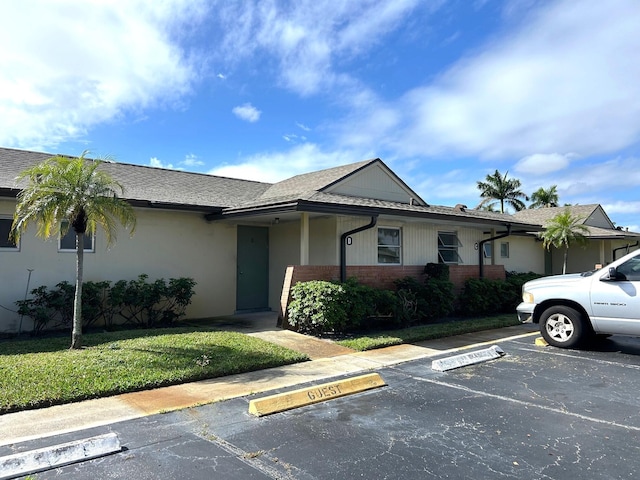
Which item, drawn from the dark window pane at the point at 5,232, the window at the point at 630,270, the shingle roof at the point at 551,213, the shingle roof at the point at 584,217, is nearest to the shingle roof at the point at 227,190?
the dark window pane at the point at 5,232

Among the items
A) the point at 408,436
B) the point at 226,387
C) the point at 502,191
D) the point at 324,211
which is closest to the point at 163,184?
the point at 324,211

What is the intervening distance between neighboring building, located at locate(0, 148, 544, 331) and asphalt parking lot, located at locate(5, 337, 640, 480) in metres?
5.30

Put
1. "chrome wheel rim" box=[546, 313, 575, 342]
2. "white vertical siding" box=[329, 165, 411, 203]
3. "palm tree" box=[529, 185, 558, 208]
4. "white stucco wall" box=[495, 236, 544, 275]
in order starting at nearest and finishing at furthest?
"chrome wheel rim" box=[546, 313, 575, 342]
"white vertical siding" box=[329, 165, 411, 203]
"white stucco wall" box=[495, 236, 544, 275]
"palm tree" box=[529, 185, 558, 208]

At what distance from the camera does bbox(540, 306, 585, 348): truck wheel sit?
830 cm

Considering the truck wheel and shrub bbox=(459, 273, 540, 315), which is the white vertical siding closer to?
shrub bbox=(459, 273, 540, 315)

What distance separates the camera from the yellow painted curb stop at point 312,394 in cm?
498

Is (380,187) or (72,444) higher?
(380,187)

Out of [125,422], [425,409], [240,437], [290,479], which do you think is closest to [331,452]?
[290,479]

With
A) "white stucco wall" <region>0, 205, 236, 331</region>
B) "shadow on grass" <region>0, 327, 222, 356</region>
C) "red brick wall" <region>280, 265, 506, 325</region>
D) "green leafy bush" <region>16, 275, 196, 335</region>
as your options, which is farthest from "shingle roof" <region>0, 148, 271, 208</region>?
"red brick wall" <region>280, 265, 506, 325</region>

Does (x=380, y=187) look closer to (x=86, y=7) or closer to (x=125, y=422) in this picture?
(x=86, y=7)

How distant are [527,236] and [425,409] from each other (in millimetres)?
Answer: 17957

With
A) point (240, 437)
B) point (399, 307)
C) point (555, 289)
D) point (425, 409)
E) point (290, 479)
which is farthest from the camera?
point (399, 307)

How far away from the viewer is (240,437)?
4277 millimetres

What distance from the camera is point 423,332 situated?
32.8ft
